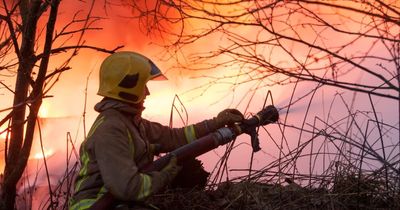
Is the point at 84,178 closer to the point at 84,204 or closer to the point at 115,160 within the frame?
the point at 84,204

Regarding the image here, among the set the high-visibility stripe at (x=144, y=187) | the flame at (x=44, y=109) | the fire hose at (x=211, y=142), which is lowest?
the high-visibility stripe at (x=144, y=187)

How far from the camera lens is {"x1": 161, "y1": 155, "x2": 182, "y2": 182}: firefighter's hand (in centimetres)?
394

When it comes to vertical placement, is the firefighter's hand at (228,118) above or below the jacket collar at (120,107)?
above

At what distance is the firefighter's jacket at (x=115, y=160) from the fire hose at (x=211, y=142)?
74 millimetres

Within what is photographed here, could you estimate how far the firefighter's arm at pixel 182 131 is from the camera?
4.67m

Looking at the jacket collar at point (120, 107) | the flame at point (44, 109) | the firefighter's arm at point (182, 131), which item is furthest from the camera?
the flame at point (44, 109)

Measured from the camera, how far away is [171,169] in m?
3.98

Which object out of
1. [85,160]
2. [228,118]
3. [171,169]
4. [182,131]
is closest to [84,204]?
[85,160]

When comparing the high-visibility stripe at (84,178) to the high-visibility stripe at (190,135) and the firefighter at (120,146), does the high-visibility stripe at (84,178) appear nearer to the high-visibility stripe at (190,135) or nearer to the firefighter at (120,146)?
the firefighter at (120,146)

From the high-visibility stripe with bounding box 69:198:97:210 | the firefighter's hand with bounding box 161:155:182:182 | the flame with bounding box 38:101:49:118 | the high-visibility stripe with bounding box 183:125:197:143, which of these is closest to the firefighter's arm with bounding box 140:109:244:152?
the high-visibility stripe with bounding box 183:125:197:143

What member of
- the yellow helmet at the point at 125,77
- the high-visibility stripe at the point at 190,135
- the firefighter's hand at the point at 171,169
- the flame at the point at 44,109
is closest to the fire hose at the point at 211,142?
the firefighter's hand at the point at 171,169

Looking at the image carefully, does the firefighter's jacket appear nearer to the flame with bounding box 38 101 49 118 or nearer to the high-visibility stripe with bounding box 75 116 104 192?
the high-visibility stripe with bounding box 75 116 104 192

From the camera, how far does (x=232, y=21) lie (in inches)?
175

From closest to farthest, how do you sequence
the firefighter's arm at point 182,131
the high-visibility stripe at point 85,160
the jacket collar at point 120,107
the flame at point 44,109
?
the high-visibility stripe at point 85,160
the jacket collar at point 120,107
the firefighter's arm at point 182,131
the flame at point 44,109
